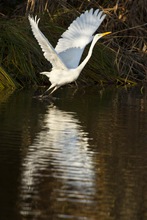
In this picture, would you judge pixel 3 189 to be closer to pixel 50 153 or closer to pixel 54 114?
pixel 50 153

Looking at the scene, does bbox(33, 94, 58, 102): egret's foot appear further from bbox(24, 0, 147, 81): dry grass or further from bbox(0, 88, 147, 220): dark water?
bbox(24, 0, 147, 81): dry grass

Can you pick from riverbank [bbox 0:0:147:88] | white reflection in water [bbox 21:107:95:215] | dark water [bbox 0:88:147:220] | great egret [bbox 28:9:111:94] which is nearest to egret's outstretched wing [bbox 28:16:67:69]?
great egret [bbox 28:9:111:94]

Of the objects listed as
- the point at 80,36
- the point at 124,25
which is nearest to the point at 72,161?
the point at 80,36

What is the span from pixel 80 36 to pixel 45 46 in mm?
2015

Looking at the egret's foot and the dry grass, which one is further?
the dry grass

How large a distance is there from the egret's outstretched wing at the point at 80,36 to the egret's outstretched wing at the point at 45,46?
24.8 inches

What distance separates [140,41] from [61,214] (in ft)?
56.5

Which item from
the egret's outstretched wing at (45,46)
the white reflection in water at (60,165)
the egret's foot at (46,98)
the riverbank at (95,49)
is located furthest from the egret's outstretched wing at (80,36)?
the white reflection in water at (60,165)

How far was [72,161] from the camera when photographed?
30.5ft

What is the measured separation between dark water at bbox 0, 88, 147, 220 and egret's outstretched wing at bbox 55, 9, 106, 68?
1579 mm

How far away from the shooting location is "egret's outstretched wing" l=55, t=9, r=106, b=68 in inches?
664

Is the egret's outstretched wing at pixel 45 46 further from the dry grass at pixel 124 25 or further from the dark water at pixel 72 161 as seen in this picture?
the dry grass at pixel 124 25

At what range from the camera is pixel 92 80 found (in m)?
21.1

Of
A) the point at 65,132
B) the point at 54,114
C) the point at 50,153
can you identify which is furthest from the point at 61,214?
the point at 54,114
